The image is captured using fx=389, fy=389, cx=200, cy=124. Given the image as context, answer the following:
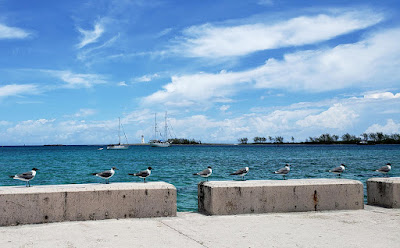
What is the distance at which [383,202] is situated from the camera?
9.17 meters

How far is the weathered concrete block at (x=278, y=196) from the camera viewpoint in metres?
7.99

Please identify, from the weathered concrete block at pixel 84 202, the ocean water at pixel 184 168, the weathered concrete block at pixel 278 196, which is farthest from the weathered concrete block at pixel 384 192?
the ocean water at pixel 184 168

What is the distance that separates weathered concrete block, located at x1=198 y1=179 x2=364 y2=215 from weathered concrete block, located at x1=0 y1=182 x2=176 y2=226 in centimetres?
88

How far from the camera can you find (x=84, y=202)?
734 centimetres

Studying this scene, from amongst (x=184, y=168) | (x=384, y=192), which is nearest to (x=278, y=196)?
(x=384, y=192)

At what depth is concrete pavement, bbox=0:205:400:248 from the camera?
5.99m

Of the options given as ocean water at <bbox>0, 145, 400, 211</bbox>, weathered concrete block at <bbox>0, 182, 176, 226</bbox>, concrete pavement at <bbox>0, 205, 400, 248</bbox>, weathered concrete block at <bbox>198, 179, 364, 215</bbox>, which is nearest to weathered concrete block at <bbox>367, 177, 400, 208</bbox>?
weathered concrete block at <bbox>198, 179, 364, 215</bbox>

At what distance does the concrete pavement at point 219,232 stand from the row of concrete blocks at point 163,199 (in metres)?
0.20

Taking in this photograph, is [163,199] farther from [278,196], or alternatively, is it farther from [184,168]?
[184,168]

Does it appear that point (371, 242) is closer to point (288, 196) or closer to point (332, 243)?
point (332, 243)

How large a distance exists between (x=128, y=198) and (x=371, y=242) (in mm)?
4356

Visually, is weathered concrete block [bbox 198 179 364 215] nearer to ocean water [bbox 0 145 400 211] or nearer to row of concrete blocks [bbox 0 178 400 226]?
row of concrete blocks [bbox 0 178 400 226]

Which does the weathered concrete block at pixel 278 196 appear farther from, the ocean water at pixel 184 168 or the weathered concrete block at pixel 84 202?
the ocean water at pixel 184 168

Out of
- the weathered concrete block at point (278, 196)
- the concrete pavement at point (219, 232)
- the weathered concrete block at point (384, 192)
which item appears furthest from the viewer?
the weathered concrete block at point (384, 192)
